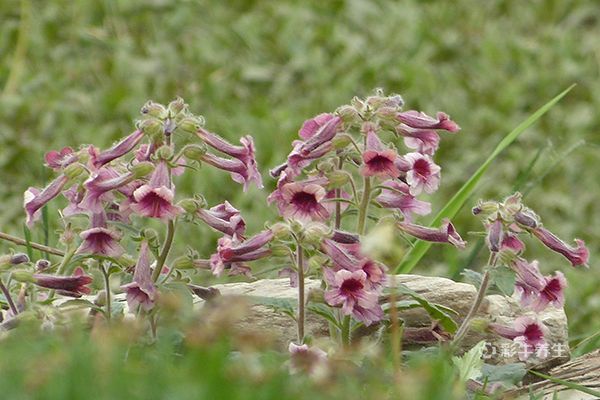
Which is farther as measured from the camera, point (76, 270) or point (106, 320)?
point (76, 270)

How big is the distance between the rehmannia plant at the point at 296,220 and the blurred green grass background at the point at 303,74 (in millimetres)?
3229

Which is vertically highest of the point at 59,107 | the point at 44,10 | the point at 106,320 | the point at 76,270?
the point at 44,10

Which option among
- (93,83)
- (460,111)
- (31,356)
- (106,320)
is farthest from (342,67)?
(31,356)

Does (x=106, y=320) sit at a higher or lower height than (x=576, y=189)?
lower

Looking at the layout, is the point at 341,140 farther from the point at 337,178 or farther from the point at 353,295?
the point at 353,295

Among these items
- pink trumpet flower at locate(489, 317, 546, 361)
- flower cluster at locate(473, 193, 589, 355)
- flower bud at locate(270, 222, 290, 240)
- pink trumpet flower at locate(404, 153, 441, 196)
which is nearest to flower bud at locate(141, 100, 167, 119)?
flower bud at locate(270, 222, 290, 240)

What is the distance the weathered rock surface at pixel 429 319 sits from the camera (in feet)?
11.1

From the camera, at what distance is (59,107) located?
6980 millimetres

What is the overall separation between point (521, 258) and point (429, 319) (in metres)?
0.47

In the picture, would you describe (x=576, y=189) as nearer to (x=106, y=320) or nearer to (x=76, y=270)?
(x=76, y=270)

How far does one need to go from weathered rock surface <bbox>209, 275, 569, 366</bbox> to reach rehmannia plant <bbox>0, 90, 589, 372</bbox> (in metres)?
0.24

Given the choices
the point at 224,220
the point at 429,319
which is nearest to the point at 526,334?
the point at 429,319

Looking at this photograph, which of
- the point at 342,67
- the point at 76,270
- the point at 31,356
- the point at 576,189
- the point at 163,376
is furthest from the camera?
the point at 342,67

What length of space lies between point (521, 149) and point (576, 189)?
418 millimetres
